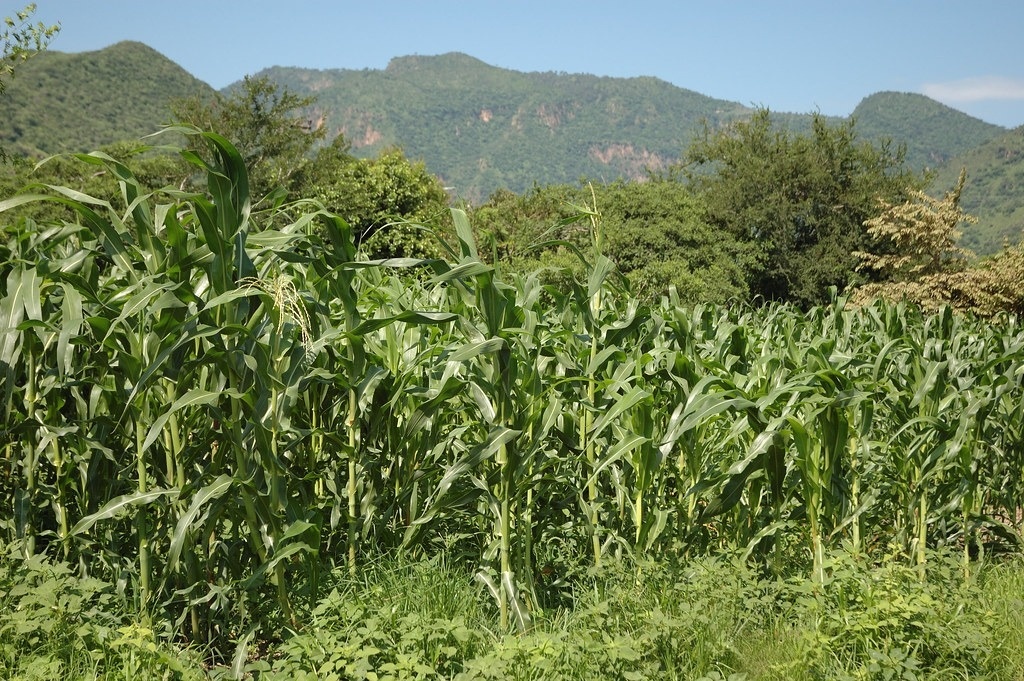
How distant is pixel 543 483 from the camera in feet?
11.0

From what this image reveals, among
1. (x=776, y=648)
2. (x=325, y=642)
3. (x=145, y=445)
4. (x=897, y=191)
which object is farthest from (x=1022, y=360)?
(x=897, y=191)

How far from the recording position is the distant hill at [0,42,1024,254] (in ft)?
183

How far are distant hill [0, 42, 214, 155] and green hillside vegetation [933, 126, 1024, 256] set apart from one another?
181ft

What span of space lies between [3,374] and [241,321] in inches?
34.8

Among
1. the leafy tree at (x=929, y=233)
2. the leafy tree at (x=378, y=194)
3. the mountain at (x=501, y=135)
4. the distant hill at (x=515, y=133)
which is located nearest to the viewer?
the leafy tree at (x=929, y=233)

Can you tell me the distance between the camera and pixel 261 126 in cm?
2909

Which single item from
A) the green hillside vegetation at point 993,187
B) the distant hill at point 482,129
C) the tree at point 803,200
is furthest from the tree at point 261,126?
the green hillside vegetation at point 993,187

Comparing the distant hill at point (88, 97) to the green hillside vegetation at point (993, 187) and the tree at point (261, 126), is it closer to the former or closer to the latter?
the tree at point (261, 126)

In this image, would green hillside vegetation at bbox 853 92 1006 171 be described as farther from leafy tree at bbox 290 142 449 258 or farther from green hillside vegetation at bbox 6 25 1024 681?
green hillside vegetation at bbox 6 25 1024 681

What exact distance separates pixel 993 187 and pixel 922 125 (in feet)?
236

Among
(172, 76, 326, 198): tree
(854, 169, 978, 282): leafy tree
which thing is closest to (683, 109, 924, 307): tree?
(854, 169, 978, 282): leafy tree

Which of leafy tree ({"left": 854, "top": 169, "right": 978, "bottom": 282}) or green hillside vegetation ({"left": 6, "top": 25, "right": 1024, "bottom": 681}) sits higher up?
leafy tree ({"left": 854, "top": 169, "right": 978, "bottom": 282})

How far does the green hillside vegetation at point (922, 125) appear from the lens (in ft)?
407

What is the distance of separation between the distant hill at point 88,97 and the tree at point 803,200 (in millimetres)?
34645
